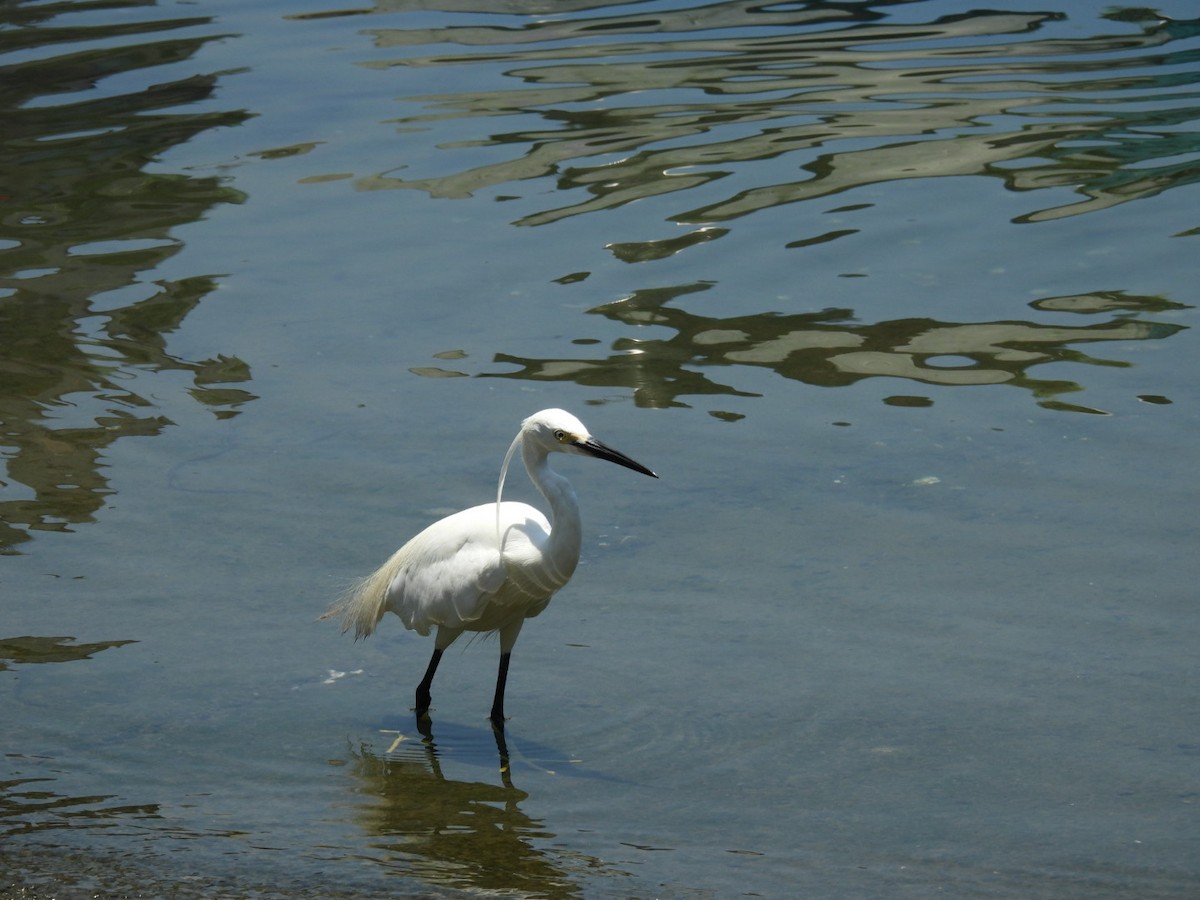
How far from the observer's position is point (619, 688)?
19.4ft

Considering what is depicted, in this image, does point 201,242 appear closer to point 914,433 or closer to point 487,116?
point 487,116

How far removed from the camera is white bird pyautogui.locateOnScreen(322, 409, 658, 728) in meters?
5.53

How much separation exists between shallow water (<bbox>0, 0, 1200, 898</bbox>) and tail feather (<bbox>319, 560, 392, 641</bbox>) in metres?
0.18

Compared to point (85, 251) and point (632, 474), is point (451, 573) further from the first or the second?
point (85, 251)

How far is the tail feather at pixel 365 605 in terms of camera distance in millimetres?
6023

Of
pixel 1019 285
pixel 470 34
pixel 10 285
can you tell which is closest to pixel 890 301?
pixel 1019 285

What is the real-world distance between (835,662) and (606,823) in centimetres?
135

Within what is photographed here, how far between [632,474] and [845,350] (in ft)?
6.03

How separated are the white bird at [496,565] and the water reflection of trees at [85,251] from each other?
Result: 2.08 metres

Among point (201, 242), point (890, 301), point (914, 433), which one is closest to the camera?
point (914, 433)

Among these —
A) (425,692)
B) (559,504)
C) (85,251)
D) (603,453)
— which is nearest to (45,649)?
(425,692)

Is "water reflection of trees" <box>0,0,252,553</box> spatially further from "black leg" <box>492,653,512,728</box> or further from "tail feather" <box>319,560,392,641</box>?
"black leg" <box>492,653,512,728</box>

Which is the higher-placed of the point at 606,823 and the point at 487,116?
the point at 487,116

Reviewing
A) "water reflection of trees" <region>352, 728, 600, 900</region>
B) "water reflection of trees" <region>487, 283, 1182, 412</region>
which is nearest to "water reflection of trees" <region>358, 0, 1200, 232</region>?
"water reflection of trees" <region>487, 283, 1182, 412</region>
